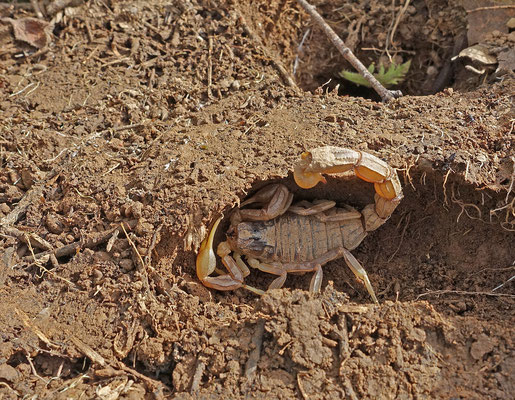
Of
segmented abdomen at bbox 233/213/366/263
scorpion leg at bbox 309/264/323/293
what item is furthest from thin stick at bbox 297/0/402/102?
scorpion leg at bbox 309/264/323/293

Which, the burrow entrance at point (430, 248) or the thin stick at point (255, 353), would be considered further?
the burrow entrance at point (430, 248)

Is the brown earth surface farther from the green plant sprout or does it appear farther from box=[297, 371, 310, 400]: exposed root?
the green plant sprout

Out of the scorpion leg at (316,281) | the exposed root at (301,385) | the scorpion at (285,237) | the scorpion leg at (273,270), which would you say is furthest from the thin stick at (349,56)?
the exposed root at (301,385)

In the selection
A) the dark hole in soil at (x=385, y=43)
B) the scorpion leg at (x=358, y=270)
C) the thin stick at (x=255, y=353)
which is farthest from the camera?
the dark hole in soil at (x=385, y=43)

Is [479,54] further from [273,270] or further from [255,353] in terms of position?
[255,353]

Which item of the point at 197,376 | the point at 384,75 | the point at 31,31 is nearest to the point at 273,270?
the point at 197,376

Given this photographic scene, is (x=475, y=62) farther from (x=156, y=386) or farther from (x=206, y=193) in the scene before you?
(x=156, y=386)

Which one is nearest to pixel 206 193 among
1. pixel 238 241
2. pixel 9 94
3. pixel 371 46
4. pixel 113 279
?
pixel 238 241

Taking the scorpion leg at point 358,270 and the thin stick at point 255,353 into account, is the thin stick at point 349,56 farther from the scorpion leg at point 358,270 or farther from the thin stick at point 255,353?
the thin stick at point 255,353
